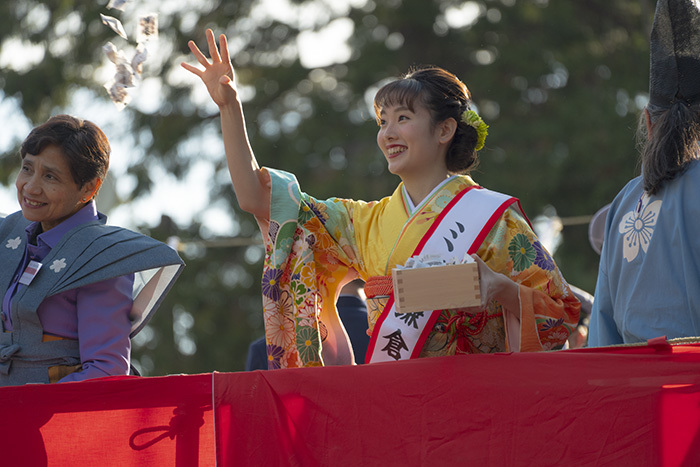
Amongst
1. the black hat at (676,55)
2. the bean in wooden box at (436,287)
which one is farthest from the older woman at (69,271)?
the black hat at (676,55)

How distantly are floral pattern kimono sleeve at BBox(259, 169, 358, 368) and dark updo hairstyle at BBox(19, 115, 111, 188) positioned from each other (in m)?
0.54

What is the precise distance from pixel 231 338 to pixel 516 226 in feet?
27.3

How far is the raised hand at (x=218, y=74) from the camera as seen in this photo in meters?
2.90

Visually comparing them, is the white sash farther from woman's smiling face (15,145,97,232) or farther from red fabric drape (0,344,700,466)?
woman's smiling face (15,145,97,232)

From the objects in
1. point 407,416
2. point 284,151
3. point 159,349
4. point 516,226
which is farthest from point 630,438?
point 159,349

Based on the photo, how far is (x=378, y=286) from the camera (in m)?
2.85

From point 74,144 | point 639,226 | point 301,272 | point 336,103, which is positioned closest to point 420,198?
point 301,272

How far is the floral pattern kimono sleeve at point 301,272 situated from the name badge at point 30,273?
69 centimetres

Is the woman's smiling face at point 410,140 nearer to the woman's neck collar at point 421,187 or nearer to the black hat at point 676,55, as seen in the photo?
the woman's neck collar at point 421,187

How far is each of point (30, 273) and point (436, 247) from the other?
3.91 feet

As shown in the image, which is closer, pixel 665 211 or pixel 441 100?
pixel 665 211

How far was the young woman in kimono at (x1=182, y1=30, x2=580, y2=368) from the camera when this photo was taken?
2750mm

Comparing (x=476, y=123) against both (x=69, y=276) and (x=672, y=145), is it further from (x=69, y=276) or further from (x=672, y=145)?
(x=69, y=276)

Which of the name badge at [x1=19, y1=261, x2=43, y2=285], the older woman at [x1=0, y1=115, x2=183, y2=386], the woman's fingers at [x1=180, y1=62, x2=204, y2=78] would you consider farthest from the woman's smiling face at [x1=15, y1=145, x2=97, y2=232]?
the woman's fingers at [x1=180, y1=62, x2=204, y2=78]
